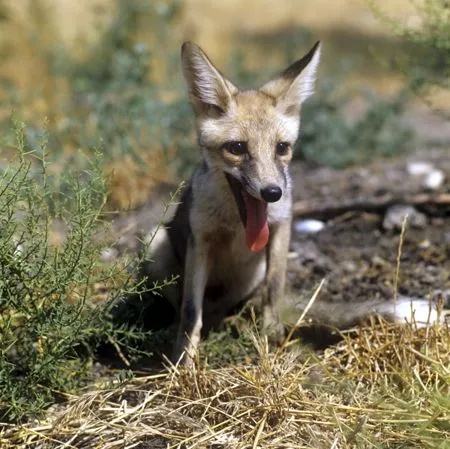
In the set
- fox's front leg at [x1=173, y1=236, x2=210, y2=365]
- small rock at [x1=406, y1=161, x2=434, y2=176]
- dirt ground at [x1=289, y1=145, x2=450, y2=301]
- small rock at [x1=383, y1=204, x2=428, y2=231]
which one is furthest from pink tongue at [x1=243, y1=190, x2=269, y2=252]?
small rock at [x1=406, y1=161, x2=434, y2=176]

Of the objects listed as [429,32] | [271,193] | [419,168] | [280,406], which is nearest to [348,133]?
[419,168]

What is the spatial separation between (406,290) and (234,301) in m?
1.11

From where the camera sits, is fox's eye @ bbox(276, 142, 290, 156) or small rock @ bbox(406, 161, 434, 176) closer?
fox's eye @ bbox(276, 142, 290, 156)

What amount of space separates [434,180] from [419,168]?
1.41ft

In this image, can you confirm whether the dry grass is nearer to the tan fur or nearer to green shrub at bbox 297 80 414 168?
the tan fur

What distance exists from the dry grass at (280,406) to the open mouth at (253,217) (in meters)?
0.72

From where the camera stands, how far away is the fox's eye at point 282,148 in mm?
5074

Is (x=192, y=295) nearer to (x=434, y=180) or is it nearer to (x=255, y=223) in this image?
(x=255, y=223)

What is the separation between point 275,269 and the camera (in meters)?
5.30

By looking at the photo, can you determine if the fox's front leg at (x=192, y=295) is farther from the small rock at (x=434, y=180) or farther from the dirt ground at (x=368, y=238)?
the small rock at (x=434, y=180)

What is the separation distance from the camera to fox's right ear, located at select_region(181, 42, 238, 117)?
5.11 m

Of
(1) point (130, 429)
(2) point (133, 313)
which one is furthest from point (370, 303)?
(1) point (130, 429)

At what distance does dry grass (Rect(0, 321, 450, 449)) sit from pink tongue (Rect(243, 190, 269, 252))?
72cm

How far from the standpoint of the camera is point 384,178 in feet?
26.3
